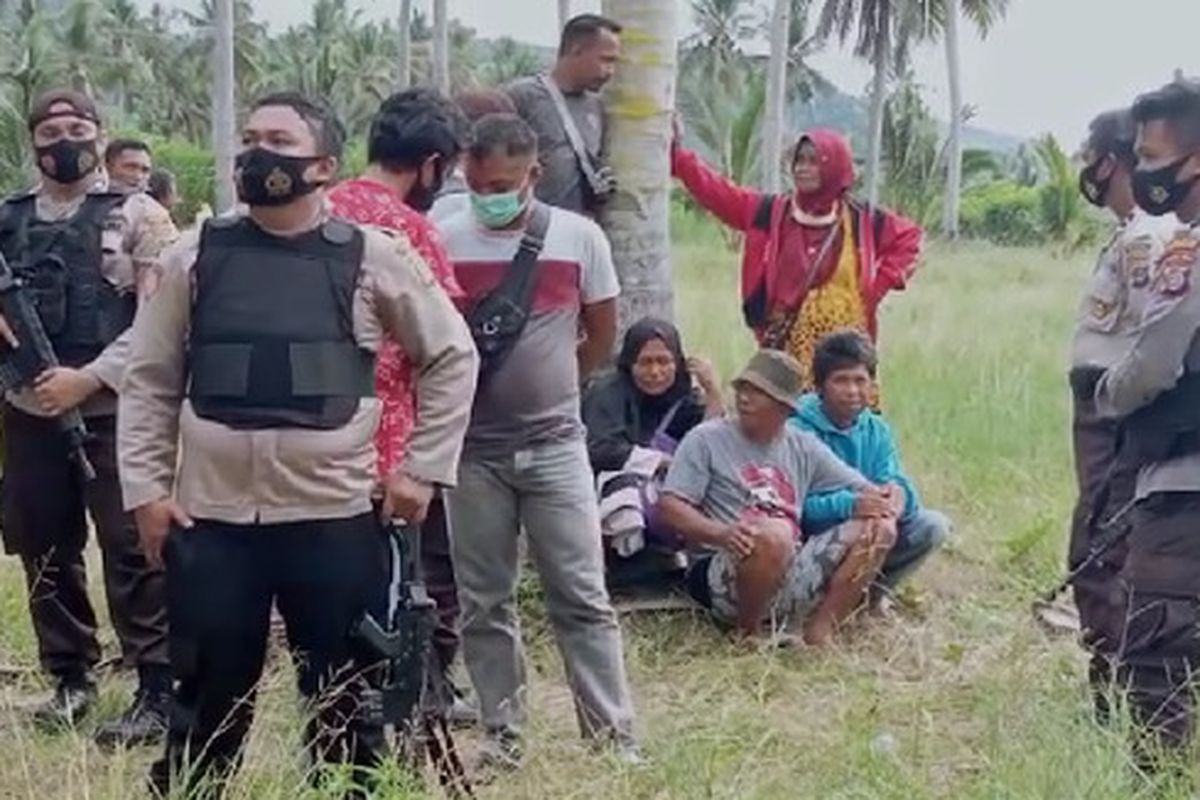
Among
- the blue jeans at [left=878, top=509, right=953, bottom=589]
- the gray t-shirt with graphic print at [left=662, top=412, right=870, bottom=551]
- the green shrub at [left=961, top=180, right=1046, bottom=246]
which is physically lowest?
the green shrub at [left=961, top=180, right=1046, bottom=246]

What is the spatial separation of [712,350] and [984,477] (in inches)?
149

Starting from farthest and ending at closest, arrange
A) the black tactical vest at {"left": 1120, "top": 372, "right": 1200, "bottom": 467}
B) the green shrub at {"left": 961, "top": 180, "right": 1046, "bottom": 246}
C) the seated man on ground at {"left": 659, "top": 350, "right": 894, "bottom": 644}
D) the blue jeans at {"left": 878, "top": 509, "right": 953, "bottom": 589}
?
the green shrub at {"left": 961, "top": 180, "right": 1046, "bottom": 246}, the blue jeans at {"left": 878, "top": 509, "right": 953, "bottom": 589}, the seated man on ground at {"left": 659, "top": 350, "right": 894, "bottom": 644}, the black tactical vest at {"left": 1120, "top": 372, "right": 1200, "bottom": 467}

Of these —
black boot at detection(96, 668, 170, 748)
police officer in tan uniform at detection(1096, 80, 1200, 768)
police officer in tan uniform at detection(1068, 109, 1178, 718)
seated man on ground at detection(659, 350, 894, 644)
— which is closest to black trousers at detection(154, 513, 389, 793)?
black boot at detection(96, 668, 170, 748)

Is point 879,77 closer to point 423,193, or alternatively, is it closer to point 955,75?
point 955,75

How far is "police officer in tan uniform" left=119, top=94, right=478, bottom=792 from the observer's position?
3.78 meters

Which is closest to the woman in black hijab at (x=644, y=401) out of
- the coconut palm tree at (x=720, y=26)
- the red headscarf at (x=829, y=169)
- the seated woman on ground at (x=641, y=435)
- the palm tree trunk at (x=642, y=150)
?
the seated woman on ground at (x=641, y=435)

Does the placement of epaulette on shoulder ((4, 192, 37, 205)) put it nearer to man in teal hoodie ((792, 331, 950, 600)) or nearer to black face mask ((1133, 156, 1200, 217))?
man in teal hoodie ((792, 331, 950, 600))

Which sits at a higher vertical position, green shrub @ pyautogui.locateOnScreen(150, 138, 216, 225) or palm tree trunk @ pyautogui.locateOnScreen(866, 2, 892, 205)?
palm tree trunk @ pyautogui.locateOnScreen(866, 2, 892, 205)

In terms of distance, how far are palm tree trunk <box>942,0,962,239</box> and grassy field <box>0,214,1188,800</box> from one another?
94.1 ft

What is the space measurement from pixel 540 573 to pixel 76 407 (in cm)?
127

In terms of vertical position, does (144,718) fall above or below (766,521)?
below

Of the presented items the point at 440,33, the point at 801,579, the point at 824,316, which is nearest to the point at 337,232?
the point at 801,579

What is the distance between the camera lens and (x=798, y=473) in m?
6.25

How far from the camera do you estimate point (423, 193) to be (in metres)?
4.55
